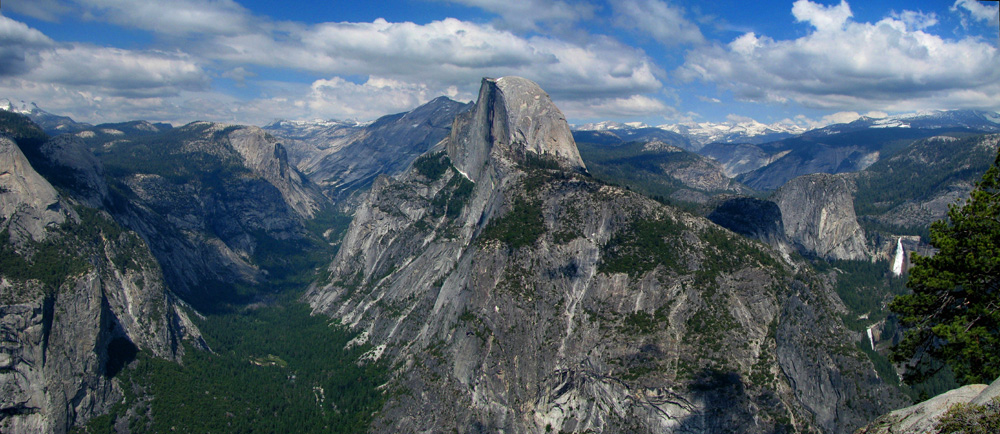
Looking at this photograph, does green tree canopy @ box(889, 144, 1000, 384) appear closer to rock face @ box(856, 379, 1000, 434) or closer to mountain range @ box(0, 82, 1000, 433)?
rock face @ box(856, 379, 1000, 434)

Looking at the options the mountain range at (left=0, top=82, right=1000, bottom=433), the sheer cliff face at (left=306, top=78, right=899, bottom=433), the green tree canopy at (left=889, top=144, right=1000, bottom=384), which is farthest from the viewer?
the mountain range at (left=0, top=82, right=1000, bottom=433)

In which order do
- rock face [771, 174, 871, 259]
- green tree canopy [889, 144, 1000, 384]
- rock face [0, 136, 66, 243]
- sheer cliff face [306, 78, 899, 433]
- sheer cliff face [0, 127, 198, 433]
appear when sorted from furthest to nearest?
rock face [771, 174, 871, 259], rock face [0, 136, 66, 243], sheer cliff face [0, 127, 198, 433], sheer cliff face [306, 78, 899, 433], green tree canopy [889, 144, 1000, 384]

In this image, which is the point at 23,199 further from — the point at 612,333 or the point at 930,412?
the point at 930,412

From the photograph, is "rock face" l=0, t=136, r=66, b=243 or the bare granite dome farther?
the bare granite dome

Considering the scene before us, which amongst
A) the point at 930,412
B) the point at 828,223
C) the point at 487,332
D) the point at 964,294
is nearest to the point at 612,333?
the point at 487,332

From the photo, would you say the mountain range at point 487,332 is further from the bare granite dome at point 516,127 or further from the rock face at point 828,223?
the rock face at point 828,223

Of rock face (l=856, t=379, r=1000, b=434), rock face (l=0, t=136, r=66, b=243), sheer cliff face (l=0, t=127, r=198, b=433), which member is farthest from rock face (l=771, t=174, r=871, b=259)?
rock face (l=0, t=136, r=66, b=243)
